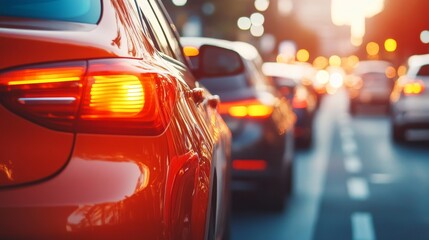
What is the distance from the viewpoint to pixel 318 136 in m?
20.0

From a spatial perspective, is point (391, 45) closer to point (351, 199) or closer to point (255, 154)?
point (351, 199)

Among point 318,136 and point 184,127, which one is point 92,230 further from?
point 318,136

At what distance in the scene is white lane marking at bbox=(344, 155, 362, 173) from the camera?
12761 mm

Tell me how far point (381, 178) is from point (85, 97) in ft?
30.0

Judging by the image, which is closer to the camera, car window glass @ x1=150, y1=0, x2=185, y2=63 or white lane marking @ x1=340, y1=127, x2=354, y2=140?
car window glass @ x1=150, y1=0, x2=185, y2=63

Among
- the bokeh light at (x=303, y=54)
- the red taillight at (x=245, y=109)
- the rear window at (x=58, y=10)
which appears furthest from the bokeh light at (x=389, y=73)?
the bokeh light at (x=303, y=54)

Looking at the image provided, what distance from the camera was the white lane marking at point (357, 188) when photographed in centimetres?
992

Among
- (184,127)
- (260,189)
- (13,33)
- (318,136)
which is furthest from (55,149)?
(318,136)

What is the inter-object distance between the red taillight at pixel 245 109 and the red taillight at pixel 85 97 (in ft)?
18.0

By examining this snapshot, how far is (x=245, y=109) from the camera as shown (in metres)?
8.49

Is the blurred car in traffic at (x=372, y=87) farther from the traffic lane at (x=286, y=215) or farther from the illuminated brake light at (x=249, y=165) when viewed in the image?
the illuminated brake light at (x=249, y=165)

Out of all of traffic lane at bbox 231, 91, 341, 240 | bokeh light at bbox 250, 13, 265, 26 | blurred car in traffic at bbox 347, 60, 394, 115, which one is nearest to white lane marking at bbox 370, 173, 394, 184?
traffic lane at bbox 231, 91, 341, 240

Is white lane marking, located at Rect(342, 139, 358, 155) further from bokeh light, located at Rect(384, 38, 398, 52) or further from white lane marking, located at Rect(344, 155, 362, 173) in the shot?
bokeh light, located at Rect(384, 38, 398, 52)

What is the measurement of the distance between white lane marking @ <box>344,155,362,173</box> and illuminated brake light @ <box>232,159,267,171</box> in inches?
174
